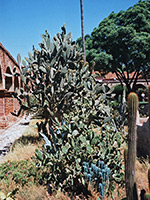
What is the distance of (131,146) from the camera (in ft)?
6.42

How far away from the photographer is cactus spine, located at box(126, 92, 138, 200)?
6.32 ft

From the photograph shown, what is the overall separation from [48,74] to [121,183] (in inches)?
110

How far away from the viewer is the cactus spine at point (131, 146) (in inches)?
75.9

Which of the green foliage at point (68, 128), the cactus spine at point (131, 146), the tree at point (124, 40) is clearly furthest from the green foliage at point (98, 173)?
the tree at point (124, 40)

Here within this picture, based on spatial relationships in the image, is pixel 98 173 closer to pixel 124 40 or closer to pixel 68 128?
pixel 68 128

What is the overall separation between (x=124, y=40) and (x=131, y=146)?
13.1 meters

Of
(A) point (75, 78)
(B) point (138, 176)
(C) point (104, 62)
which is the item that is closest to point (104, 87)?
(A) point (75, 78)

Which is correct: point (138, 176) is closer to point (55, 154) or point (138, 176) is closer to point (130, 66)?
point (55, 154)

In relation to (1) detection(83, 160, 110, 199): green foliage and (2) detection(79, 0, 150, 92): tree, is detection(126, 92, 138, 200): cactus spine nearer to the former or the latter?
(1) detection(83, 160, 110, 199): green foliage

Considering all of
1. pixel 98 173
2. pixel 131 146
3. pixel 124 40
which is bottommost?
pixel 98 173

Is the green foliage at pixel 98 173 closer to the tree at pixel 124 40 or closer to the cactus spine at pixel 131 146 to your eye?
the cactus spine at pixel 131 146

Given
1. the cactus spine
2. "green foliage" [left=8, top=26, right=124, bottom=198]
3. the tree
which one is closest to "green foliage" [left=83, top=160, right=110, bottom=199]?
"green foliage" [left=8, top=26, right=124, bottom=198]

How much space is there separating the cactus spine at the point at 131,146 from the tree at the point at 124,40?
12636 millimetres

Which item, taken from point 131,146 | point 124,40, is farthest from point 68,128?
point 124,40
